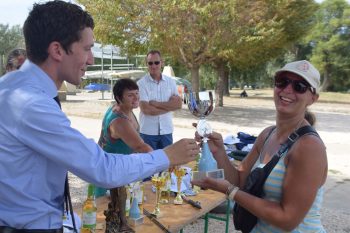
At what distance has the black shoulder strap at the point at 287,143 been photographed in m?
1.94

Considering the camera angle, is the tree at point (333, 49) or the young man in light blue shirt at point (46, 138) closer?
the young man in light blue shirt at point (46, 138)

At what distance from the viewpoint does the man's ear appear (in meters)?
1.53

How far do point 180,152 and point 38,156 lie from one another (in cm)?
60

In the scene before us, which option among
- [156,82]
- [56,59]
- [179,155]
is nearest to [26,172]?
[56,59]

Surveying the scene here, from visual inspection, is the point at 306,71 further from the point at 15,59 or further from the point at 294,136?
the point at 15,59

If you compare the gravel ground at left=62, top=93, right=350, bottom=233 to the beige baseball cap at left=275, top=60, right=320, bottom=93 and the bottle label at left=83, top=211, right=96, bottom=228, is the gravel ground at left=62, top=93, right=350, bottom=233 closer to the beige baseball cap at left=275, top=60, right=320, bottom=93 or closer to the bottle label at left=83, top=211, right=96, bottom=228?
the bottle label at left=83, top=211, right=96, bottom=228

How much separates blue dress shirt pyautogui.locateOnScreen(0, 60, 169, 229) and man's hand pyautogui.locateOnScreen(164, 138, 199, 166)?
7.8 inches

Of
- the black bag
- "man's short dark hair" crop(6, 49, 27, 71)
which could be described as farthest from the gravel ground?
the black bag

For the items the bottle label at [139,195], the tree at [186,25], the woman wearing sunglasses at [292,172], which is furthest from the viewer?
the tree at [186,25]

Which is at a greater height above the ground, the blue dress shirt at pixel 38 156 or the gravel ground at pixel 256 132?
the blue dress shirt at pixel 38 156

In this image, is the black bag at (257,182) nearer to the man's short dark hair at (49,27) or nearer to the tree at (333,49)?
the man's short dark hair at (49,27)

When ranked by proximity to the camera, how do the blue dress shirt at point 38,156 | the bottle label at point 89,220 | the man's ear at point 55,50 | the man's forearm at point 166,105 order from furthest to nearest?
1. the man's forearm at point 166,105
2. the bottle label at point 89,220
3. the man's ear at point 55,50
4. the blue dress shirt at point 38,156

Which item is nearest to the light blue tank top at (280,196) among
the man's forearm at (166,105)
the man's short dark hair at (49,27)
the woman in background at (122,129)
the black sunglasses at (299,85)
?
the black sunglasses at (299,85)

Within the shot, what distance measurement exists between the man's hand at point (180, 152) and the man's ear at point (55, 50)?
1.93 ft
